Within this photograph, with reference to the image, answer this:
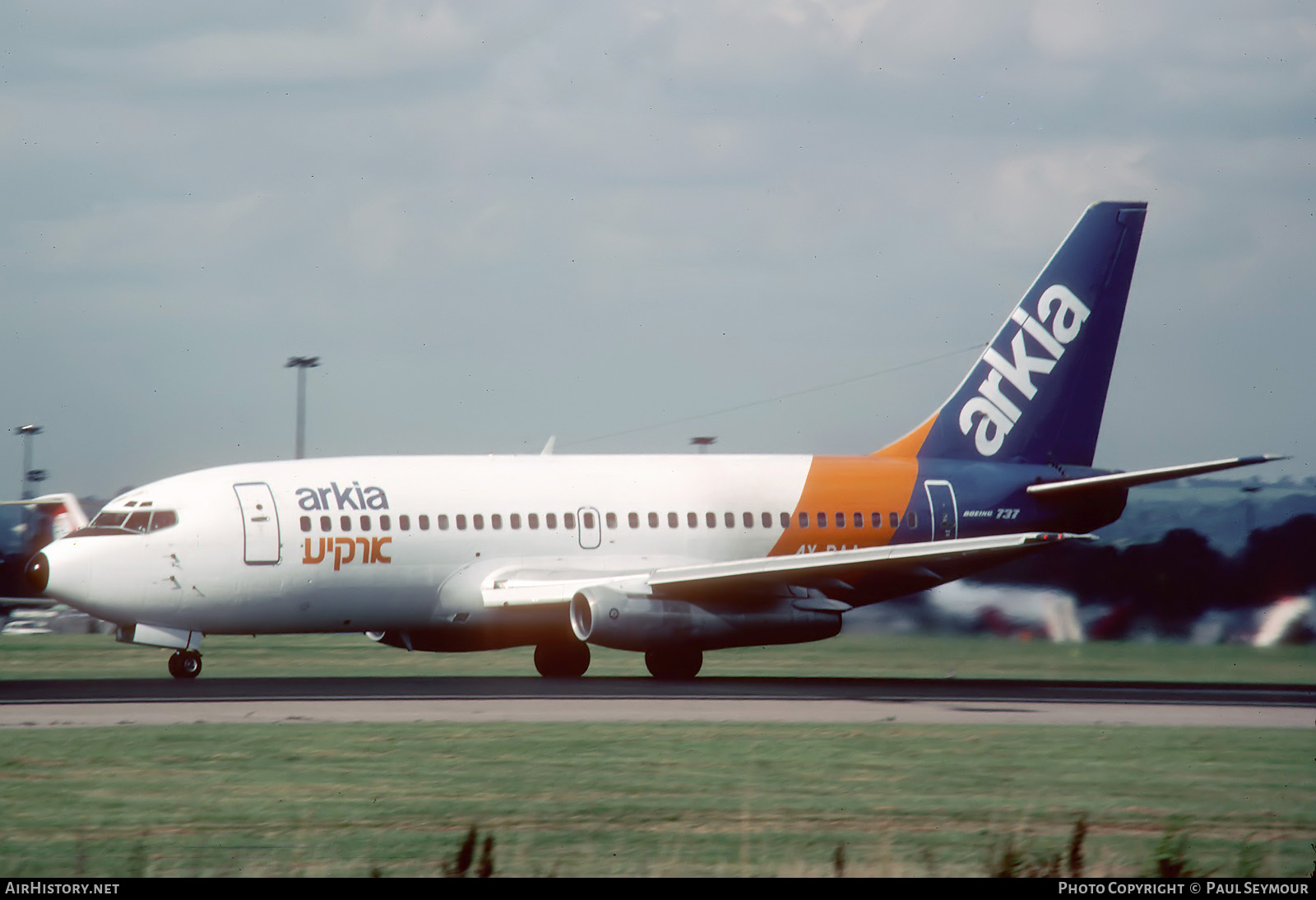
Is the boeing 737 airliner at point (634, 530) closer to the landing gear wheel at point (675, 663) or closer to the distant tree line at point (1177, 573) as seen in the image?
the landing gear wheel at point (675, 663)

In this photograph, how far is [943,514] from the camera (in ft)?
119

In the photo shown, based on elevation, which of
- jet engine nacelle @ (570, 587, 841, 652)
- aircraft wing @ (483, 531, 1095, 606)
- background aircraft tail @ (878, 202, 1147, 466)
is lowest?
jet engine nacelle @ (570, 587, 841, 652)

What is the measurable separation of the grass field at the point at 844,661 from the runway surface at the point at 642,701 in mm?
3054

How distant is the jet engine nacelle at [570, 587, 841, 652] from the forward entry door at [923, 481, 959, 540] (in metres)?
4.75

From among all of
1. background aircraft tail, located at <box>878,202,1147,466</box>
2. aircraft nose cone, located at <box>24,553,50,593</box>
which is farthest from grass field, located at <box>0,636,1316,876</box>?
background aircraft tail, located at <box>878,202,1147,466</box>

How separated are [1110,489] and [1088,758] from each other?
17.5m

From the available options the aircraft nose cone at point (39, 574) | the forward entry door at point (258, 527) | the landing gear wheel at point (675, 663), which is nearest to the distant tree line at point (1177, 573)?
the landing gear wheel at point (675, 663)

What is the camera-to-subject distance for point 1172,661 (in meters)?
40.0

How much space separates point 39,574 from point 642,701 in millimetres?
10618

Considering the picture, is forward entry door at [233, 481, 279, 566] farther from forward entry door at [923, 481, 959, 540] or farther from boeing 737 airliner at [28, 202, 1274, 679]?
forward entry door at [923, 481, 959, 540]

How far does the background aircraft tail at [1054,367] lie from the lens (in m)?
37.8

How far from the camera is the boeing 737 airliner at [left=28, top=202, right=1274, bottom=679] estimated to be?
30312 mm

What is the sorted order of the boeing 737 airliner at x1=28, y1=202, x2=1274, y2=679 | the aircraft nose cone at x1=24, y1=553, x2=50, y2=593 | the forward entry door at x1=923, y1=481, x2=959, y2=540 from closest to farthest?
the aircraft nose cone at x1=24, y1=553, x2=50, y2=593
the boeing 737 airliner at x1=28, y1=202, x2=1274, y2=679
the forward entry door at x1=923, y1=481, x2=959, y2=540
